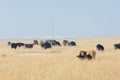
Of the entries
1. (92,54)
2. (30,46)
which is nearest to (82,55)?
(92,54)

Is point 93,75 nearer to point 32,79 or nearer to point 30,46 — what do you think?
point 32,79

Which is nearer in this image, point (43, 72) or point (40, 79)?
point (40, 79)

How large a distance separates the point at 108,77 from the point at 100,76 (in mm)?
448

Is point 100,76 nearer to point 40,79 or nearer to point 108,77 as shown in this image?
point 108,77

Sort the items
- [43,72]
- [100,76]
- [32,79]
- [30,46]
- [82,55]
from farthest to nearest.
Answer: [30,46], [82,55], [43,72], [100,76], [32,79]

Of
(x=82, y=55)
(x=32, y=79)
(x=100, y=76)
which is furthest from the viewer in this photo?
(x=82, y=55)

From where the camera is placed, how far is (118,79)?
11.4 metres

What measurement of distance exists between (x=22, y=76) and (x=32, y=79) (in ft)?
1.96

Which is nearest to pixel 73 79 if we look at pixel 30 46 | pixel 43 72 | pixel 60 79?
pixel 60 79

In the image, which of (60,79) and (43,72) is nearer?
(60,79)

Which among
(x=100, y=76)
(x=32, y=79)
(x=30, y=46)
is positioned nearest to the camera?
(x=32, y=79)

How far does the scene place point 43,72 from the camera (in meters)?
13.4

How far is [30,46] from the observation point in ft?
157

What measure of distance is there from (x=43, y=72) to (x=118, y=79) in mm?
3285
